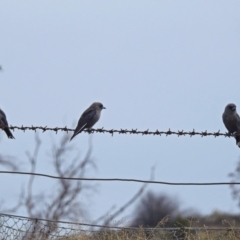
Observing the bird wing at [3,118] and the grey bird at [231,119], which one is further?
the bird wing at [3,118]

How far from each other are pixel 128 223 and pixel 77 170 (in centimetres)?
1385

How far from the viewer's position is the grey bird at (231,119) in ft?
46.2

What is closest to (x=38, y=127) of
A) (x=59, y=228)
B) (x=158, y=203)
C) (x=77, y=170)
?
(x=59, y=228)

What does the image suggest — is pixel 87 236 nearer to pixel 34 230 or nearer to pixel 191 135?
Result: pixel 34 230

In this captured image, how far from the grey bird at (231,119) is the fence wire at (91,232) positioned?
3429 millimetres

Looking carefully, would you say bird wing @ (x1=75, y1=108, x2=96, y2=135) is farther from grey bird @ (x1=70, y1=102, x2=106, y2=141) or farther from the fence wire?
the fence wire

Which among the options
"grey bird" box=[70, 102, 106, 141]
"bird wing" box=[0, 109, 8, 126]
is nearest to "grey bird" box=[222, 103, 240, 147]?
"grey bird" box=[70, 102, 106, 141]

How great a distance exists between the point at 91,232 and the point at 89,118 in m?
3.78

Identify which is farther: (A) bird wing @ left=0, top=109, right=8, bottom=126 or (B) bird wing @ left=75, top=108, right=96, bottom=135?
(A) bird wing @ left=0, top=109, right=8, bottom=126

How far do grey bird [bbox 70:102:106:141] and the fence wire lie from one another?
3.14 meters

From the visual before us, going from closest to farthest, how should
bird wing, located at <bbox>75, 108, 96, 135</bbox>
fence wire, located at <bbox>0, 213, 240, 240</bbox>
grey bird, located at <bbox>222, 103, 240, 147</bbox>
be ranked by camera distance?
fence wire, located at <bbox>0, 213, 240, 240</bbox>
bird wing, located at <bbox>75, 108, 96, 135</bbox>
grey bird, located at <bbox>222, 103, 240, 147</bbox>

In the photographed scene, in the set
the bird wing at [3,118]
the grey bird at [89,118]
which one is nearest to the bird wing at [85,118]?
the grey bird at [89,118]

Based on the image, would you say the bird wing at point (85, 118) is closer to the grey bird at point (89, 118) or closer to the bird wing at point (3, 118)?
the grey bird at point (89, 118)

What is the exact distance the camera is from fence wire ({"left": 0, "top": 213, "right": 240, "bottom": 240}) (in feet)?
33.9
